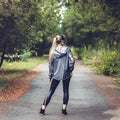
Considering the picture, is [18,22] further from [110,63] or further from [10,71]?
[110,63]

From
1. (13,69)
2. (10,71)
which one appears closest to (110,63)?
(10,71)

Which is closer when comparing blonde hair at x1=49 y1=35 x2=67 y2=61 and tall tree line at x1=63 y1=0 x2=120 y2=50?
blonde hair at x1=49 y1=35 x2=67 y2=61

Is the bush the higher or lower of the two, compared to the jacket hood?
lower

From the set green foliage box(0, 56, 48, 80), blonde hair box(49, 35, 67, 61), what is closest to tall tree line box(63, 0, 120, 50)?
green foliage box(0, 56, 48, 80)

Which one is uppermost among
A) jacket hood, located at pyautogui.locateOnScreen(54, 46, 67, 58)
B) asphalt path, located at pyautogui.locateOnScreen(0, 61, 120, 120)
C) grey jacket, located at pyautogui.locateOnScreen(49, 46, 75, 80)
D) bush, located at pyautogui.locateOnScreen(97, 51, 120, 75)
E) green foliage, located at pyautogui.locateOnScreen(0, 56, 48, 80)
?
jacket hood, located at pyautogui.locateOnScreen(54, 46, 67, 58)

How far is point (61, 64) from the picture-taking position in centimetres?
1122

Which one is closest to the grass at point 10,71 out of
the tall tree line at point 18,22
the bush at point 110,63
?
the tall tree line at point 18,22

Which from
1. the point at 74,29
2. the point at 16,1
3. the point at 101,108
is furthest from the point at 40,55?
the point at 101,108

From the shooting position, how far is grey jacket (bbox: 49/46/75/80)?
36.5 ft

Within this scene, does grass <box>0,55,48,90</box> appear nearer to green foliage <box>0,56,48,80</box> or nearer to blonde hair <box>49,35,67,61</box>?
green foliage <box>0,56,48,80</box>

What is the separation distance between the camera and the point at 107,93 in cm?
1691

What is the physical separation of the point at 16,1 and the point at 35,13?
2986 mm

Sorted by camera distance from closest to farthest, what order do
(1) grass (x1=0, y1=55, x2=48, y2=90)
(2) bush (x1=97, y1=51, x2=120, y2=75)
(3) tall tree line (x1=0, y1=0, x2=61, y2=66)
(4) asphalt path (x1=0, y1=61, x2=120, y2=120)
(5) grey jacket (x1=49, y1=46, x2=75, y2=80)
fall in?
(4) asphalt path (x1=0, y1=61, x2=120, y2=120)
(5) grey jacket (x1=49, y1=46, x2=75, y2=80)
(1) grass (x1=0, y1=55, x2=48, y2=90)
(3) tall tree line (x1=0, y1=0, x2=61, y2=66)
(2) bush (x1=97, y1=51, x2=120, y2=75)

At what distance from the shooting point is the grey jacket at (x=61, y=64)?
1114 centimetres
